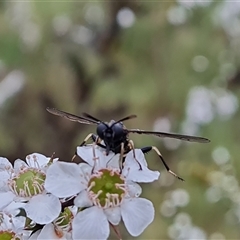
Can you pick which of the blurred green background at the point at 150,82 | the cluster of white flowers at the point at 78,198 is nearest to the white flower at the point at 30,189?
the cluster of white flowers at the point at 78,198

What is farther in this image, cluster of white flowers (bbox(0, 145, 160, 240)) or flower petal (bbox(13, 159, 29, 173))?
flower petal (bbox(13, 159, 29, 173))

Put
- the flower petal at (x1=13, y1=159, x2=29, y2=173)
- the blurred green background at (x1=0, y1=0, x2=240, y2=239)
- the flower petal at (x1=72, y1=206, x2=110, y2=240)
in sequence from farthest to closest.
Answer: the blurred green background at (x1=0, y1=0, x2=240, y2=239) < the flower petal at (x1=13, y1=159, x2=29, y2=173) < the flower petal at (x1=72, y1=206, x2=110, y2=240)

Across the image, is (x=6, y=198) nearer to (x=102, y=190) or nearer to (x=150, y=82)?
(x=102, y=190)

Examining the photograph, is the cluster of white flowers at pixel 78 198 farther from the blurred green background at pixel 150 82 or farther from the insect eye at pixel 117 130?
the blurred green background at pixel 150 82

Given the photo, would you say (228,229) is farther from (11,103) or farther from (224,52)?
(11,103)

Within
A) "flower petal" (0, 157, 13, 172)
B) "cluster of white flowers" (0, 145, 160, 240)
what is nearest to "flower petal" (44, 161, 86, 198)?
"cluster of white flowers" (0, 145, 160, 240)

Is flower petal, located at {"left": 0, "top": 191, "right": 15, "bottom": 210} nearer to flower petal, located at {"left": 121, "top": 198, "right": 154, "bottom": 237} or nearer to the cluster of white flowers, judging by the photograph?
the cluster of white flowers

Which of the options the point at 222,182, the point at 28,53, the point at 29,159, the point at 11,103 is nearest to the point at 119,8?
the point at 28,53
